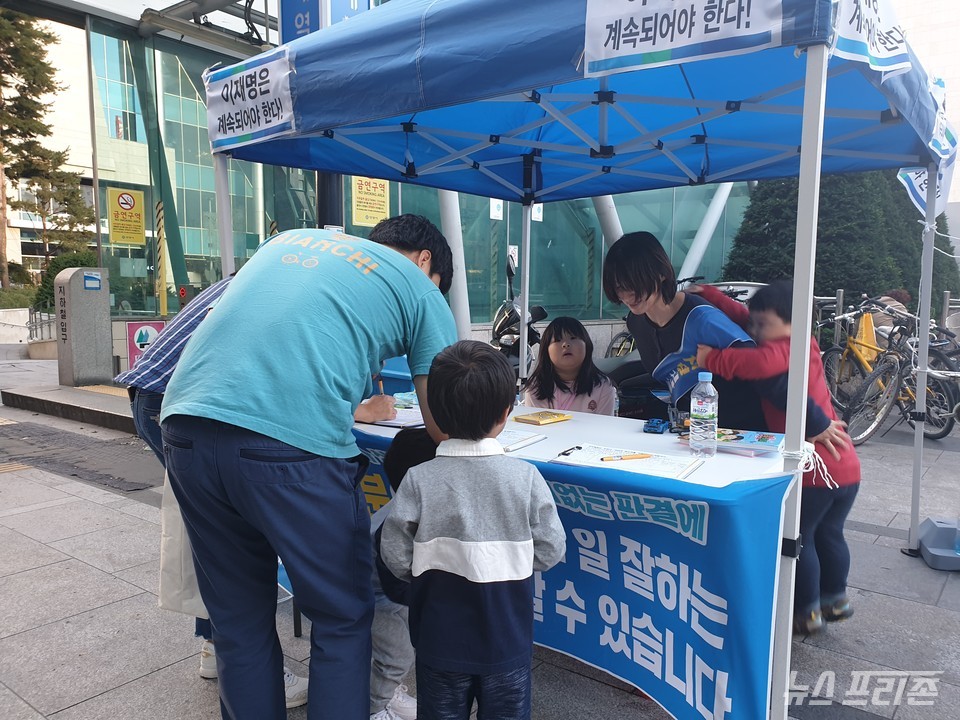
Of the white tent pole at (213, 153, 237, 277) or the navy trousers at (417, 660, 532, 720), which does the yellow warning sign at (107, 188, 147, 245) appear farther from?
the navy trousers at (417, 660, 532, 720)

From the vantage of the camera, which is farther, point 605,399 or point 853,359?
point 853,359

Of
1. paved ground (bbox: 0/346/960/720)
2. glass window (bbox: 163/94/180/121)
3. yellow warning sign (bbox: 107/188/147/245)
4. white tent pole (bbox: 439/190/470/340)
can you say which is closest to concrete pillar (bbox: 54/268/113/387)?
yellow warning sign (bbox: 107/188/147/245)

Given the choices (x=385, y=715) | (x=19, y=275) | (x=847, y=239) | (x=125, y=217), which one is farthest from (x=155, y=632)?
(x=19, y=275)

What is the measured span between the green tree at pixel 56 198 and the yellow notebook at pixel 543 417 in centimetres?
2734

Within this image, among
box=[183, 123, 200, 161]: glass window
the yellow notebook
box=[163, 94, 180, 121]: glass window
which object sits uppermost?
box=[163, 94, 180, 121]: glass window

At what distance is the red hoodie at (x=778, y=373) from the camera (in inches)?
106

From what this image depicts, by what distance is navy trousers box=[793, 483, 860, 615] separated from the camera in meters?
2.81

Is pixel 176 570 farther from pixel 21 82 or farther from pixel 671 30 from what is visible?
pixel 21 82

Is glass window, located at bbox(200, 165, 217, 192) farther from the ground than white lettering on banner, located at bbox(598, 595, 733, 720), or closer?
farther from the ground

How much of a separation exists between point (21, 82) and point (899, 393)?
27046 mm

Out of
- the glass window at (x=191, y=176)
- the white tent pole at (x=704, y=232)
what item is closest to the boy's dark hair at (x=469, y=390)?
A: the glass window at (x=191, y=176)

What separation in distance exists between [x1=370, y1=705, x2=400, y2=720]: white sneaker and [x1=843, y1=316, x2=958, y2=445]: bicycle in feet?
18.8

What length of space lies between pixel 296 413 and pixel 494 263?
1089 cm

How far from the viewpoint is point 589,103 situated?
10.9ft
